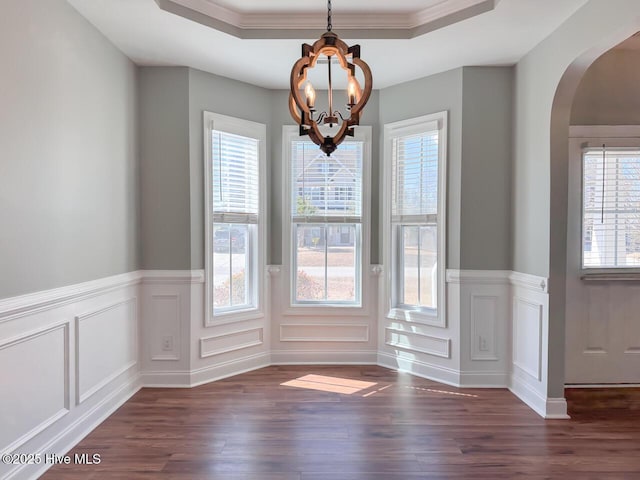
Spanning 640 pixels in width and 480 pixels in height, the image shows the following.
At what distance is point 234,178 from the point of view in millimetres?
4035

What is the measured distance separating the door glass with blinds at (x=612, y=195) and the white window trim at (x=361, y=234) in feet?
6.37

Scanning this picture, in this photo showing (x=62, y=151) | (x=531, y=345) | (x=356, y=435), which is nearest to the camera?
(x=62, y=151)

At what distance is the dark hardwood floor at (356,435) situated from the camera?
2447 millimetres

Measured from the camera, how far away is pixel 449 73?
12.5ft

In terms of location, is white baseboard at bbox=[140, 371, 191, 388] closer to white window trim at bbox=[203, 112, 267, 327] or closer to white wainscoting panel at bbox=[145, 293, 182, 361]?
white wainscoting panel at bbox=[145, 293, 182, 361]

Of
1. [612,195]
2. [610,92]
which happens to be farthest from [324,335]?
[610,92]

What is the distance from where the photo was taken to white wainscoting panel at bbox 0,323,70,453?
2133mm

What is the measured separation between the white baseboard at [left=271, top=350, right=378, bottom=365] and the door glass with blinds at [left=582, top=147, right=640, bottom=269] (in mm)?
2235

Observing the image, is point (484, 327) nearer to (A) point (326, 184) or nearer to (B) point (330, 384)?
(B) point (330, 384)

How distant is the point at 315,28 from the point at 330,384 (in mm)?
2973

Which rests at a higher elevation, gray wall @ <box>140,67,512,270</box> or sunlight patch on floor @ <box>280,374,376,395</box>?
gray wall @ <box>140,67,512,270</box>

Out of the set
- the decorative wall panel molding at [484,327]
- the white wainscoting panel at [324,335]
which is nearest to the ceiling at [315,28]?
the decorative wall panel molding at [484,327]

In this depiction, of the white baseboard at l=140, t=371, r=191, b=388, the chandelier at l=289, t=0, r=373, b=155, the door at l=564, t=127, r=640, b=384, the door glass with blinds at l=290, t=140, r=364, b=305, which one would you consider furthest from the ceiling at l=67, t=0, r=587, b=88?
the white baseboard at l=140, t=371, r=191, b=388

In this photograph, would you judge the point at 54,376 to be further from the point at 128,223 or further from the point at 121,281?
the point at 128,223
